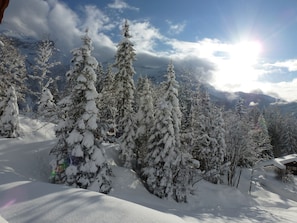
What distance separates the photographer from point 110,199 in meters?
9.80

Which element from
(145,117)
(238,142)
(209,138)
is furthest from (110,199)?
(209,138)

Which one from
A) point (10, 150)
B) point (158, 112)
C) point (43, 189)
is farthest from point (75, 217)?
point (158, 112)

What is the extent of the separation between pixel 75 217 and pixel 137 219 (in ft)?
5.44

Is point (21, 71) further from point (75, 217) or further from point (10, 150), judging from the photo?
point (75, 217)

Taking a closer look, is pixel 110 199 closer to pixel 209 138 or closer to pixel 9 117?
pixel 9 117

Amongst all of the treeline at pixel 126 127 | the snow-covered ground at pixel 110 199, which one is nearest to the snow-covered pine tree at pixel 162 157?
the treeline at pixel 126 127

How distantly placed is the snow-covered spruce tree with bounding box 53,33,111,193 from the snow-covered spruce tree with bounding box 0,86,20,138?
9226 millimetres

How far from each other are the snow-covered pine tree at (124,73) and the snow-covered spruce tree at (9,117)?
11.7 m

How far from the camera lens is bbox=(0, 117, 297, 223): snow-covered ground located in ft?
26.4

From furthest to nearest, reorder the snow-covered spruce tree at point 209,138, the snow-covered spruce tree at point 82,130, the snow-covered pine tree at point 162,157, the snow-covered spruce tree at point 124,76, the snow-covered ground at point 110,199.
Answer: the snow-covered spruce tree at point 209,138 → the snow-covered spruce tree at point 124,76 → the snow-covered pine tree at point 162,157 → the snow-covered spruce tree at point 82,130 → the snow-covered ground at point 110,199

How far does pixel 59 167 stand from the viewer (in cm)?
2275

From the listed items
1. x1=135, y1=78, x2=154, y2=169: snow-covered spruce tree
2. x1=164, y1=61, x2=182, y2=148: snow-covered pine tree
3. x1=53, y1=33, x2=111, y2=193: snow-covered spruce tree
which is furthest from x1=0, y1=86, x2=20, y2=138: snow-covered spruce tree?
x1=164, y1=61, x2=182, y2=148: snow-covered pine tree

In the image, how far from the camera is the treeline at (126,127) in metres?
22.6

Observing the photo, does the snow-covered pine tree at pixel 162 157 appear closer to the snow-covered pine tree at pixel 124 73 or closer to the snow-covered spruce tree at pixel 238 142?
the snow-covered pine tree at pixel 124 73
